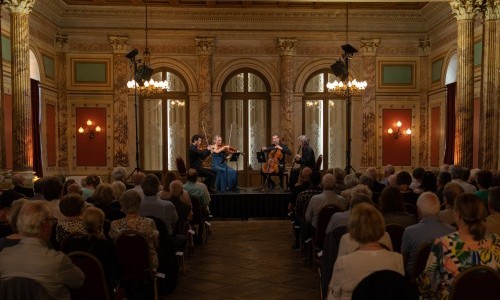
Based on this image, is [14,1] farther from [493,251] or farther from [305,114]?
[493,251]

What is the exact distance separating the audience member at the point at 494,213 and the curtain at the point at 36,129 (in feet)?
38.3

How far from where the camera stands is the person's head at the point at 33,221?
323 centimetres

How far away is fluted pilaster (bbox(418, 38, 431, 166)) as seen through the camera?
53.6ft

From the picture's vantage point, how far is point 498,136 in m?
11.4

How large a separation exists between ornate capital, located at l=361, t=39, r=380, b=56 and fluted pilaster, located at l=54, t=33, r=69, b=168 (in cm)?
813

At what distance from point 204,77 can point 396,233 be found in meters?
11.9

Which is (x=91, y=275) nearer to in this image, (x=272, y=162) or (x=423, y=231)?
(x=423, y=231)

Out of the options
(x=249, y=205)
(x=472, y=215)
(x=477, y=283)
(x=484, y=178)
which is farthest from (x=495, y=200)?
(x=249, y=205)

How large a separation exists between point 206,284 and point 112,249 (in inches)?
93.7

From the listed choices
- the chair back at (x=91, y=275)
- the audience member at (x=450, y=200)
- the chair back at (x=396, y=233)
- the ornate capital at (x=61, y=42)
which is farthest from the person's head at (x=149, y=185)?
the ornate capital at (x=61, y=42)

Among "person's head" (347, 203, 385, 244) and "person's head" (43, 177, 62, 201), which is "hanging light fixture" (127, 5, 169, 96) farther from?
"person's head" (347, 203, 385, 244)

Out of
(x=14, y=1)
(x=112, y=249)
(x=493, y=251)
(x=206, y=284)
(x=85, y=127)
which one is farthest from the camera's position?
(x=85, y=127)

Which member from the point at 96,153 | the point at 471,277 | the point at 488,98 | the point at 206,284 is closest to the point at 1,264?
the point at 471,277

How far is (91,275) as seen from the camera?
365cm
